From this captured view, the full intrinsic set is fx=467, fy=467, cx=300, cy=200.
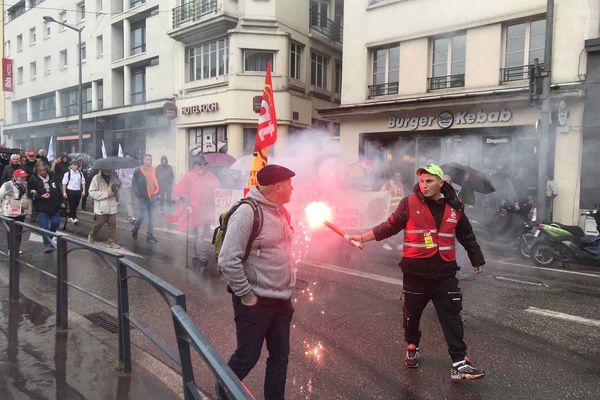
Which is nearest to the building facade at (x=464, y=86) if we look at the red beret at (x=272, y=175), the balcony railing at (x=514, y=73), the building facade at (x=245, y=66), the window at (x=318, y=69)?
the balcony railing at (x=514, y=73)

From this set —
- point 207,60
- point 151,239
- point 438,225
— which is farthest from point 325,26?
point 438,225

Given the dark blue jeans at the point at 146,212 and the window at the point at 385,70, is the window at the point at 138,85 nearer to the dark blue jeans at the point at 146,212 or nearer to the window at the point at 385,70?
the window at the point at 385,70

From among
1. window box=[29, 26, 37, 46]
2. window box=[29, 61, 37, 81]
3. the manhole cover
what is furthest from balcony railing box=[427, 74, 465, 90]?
window box=[29, 26, 37, 46]

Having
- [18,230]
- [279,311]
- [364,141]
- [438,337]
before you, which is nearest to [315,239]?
[438,337]

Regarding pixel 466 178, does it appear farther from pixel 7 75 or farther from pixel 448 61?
pixel 7 75

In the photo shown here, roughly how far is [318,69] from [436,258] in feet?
60.9

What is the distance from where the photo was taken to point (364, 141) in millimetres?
15180

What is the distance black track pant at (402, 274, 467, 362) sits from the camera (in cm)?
355

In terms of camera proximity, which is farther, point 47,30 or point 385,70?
point 47,30

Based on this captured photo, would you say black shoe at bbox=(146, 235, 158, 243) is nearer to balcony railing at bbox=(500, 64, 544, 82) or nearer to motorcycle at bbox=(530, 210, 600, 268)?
motorcycle at bbox=(530, 210, 600, 268)

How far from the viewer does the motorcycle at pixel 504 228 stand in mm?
9344

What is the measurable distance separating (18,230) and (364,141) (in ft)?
38.0

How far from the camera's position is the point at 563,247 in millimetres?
7965

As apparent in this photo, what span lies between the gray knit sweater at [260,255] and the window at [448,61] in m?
11.5
